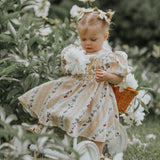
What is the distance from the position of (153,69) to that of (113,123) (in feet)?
13.7

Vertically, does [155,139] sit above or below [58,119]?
below

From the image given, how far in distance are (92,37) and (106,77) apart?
0.32m

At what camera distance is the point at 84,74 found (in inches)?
107

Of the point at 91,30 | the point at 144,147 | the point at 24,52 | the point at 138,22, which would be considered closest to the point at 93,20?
the point at 91,30

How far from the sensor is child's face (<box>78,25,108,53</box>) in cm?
263

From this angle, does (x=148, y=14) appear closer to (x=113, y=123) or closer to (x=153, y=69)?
(x=153, y=69)

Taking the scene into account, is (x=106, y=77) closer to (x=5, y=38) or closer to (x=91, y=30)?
(x=91, y=30)

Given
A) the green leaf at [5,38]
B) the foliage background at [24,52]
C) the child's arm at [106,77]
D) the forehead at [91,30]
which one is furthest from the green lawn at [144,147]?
the green leaf at [5,38]

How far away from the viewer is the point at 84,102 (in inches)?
104

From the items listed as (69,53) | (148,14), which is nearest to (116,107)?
(69,53)

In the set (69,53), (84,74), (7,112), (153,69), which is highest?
(69,53)

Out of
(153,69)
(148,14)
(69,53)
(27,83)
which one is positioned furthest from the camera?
(148,14)

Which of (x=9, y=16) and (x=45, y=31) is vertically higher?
(x=9, y=16)

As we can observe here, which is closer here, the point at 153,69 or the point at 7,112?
the point at 7,112
